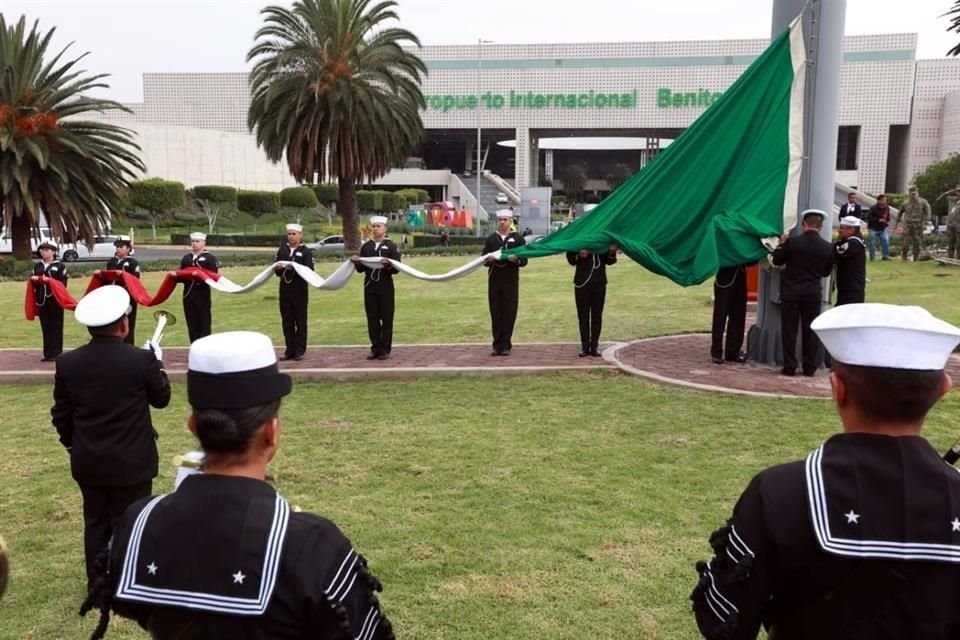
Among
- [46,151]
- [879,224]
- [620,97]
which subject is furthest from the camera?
[620,97]

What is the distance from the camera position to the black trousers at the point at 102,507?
441 centimetres

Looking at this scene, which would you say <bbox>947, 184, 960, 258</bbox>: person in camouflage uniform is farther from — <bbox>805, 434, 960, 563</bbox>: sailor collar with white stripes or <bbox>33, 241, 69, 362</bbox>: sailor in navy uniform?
<bbox>805, 434, 960, 563</bbox>: sailor collar with white stripes

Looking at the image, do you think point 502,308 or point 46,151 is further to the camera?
point 46,151

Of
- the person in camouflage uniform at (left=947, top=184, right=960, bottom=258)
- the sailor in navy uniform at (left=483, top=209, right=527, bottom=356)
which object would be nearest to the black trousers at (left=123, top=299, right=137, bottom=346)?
the sailor in navy uniform at (left=483, top=209, right=527, bottom=356)

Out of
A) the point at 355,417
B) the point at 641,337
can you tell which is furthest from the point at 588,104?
the point at 355,417

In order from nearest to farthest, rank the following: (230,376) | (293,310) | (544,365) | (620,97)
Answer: (230,376), (544,365), (293,310), (620,97)

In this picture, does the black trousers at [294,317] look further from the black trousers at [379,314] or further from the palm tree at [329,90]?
the palm tree at [329,90]

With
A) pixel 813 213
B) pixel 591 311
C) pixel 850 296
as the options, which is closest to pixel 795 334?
pixel 850 296

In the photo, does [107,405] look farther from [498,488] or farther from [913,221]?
[913,221]

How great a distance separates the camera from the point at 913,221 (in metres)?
20.6

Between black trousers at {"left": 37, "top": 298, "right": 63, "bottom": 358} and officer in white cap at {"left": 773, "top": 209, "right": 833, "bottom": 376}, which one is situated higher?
officer in white cap at {"left": 773, "top": 209, "right": 833, "bottom": 376}

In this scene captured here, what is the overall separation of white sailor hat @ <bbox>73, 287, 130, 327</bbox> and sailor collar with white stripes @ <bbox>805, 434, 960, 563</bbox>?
349 cm

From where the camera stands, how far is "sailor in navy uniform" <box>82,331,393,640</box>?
6.45 ft

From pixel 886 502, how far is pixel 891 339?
1.24 ft
